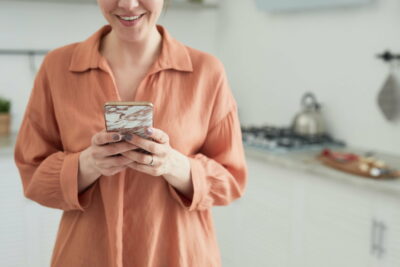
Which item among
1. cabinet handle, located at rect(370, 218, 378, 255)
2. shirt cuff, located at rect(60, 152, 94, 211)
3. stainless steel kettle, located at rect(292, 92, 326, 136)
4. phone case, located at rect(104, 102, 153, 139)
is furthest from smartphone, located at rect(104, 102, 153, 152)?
stainless steel kettle, located at rect(292, 92, 326, 136)

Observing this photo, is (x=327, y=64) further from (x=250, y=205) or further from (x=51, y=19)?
(x=51, y=19)

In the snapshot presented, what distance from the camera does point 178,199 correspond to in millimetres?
1040

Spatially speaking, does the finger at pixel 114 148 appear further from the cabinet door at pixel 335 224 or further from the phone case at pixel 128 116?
the cabinet door at pixel 335 224

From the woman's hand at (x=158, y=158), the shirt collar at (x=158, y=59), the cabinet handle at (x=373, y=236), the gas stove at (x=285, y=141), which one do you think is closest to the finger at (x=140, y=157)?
the woman's hand at (x=158, y=158)

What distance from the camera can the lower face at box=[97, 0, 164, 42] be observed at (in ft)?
3.14

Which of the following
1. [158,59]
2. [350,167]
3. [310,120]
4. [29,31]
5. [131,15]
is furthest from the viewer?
[29,31]

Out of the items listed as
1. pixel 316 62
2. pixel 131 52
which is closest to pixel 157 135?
pixel 131 52

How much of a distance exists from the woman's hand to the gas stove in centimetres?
152

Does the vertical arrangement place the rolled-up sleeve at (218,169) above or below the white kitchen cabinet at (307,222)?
above

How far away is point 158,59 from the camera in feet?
3.59

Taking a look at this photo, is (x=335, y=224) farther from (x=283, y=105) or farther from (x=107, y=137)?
(x=107, y=137)

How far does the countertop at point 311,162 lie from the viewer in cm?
183

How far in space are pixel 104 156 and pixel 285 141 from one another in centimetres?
174

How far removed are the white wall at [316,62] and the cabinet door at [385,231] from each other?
560 mm
